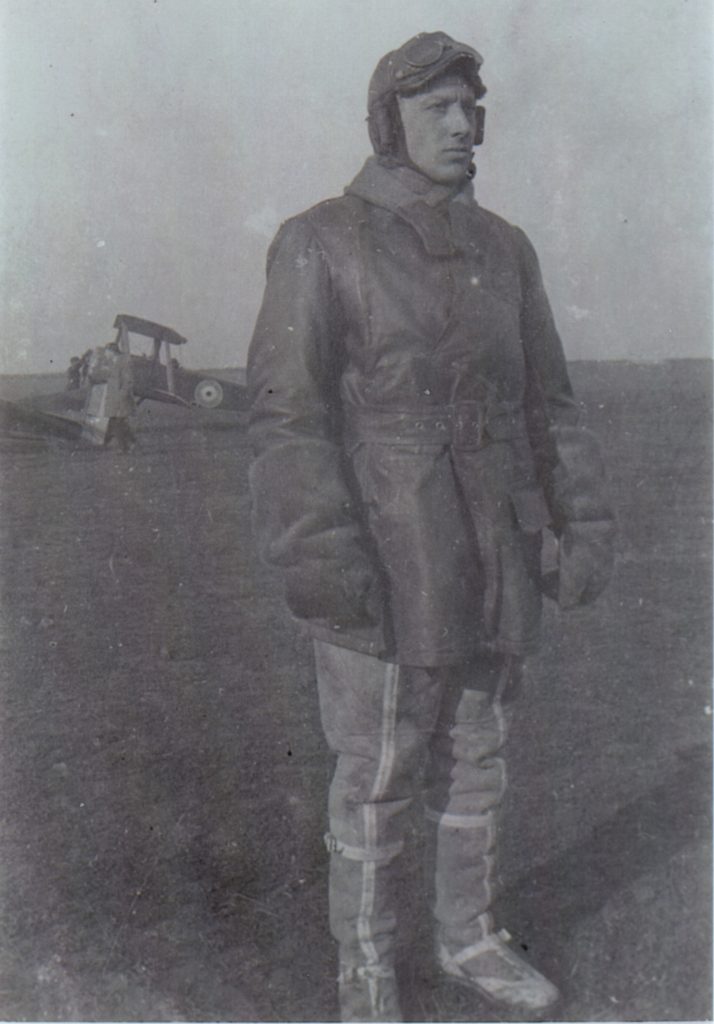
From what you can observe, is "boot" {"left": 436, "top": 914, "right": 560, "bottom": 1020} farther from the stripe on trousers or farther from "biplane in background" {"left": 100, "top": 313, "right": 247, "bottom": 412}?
"biplane in background" {"left": 100, "top": 313, "right": 247, "bottom": 412}

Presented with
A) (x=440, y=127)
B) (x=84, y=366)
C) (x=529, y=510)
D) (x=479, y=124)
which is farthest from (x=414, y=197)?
(x=84, y=366)

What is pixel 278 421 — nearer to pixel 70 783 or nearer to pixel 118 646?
pixel 70 783

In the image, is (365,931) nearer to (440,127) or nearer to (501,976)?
(501,976)

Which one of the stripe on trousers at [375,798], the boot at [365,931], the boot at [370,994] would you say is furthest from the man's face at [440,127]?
the boot at [370,994]

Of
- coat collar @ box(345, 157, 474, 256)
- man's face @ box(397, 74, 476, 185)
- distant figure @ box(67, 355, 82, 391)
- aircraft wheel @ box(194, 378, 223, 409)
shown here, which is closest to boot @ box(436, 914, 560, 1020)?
coat collar @ box(345, 157, 474, 256)

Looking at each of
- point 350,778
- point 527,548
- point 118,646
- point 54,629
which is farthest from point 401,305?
point 54,629

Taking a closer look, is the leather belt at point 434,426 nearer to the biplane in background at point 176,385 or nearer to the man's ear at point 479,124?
the man's ear at point 479,124
